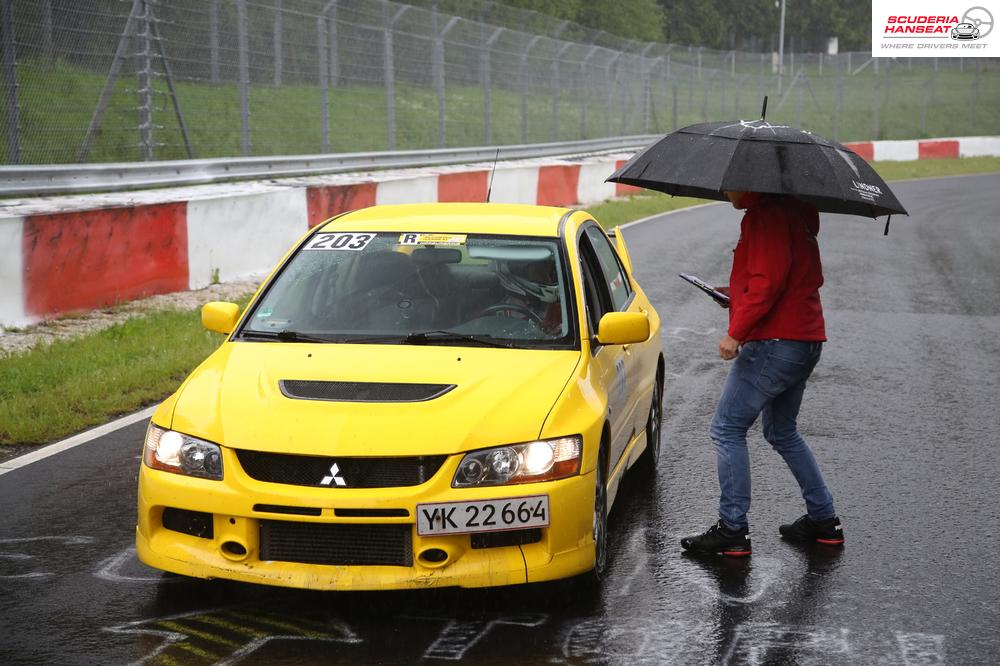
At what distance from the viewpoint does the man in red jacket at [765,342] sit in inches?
214

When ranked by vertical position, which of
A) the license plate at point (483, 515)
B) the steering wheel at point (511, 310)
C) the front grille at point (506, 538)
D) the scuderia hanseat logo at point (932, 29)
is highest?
the scuderia hanseat logo at point (932, 29)

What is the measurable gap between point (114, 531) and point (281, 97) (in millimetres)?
12766

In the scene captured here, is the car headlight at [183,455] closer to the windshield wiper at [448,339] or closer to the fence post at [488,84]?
the windshield wiper at [448,339]

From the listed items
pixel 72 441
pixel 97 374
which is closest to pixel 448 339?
pixel 72 441

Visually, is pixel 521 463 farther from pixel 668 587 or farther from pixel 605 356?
pixel 605 356

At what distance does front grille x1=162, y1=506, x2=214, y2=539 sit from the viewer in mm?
4676

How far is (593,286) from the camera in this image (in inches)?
245

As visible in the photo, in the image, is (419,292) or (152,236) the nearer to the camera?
(419,292)

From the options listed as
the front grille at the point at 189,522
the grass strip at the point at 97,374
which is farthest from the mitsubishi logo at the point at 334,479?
the grass strip at the point at 97,374

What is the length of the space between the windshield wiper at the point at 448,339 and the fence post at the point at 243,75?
1175 cm

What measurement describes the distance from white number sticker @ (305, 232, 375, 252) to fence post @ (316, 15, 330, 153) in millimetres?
13025

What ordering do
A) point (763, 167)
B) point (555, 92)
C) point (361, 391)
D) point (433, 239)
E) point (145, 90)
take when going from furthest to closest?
1. point (555, 92)
2. point (145, 90)
3. point (433, 239)
4. point (763, 167)
5. point (361, 391)

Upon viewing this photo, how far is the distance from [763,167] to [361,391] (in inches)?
72.5

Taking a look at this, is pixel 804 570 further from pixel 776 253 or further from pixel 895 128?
pixel 895 128
